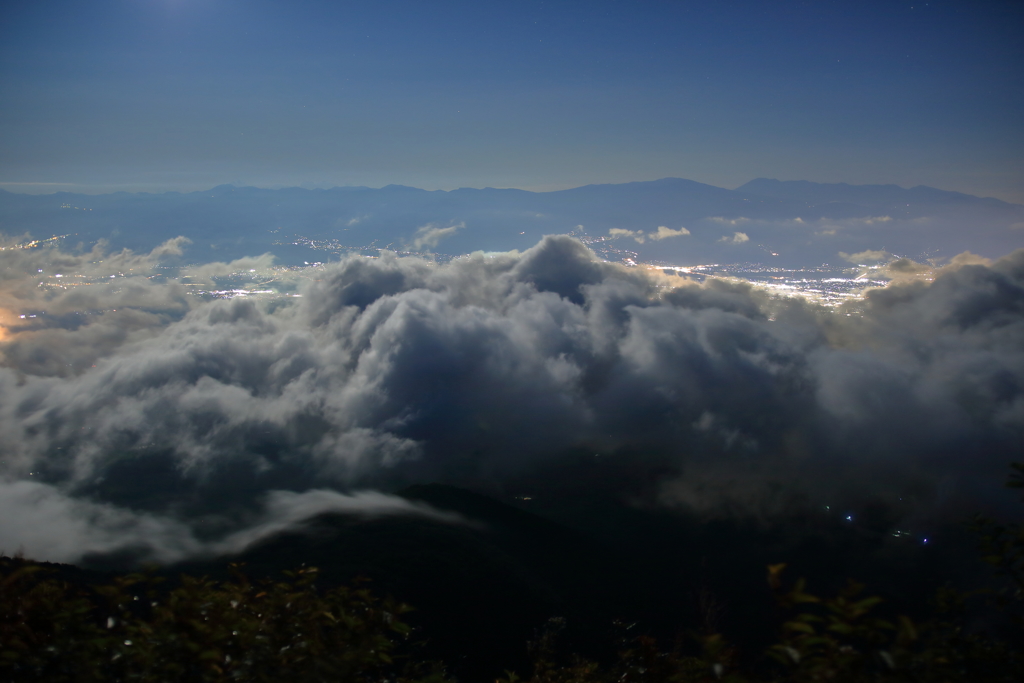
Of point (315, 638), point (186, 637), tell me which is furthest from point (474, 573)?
point (186, 637)

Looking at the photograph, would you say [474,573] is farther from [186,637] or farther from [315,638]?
[186,637]

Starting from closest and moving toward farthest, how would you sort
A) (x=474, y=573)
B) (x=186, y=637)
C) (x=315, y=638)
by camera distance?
(x=186, y=637) → (x=315, y=638) → (x=474, y=573)

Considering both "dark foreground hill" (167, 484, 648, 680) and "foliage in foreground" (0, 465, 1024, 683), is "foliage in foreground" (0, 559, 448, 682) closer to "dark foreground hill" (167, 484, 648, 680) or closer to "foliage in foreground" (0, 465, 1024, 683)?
"foliage in foreground" (0, 465, 1024, 683)

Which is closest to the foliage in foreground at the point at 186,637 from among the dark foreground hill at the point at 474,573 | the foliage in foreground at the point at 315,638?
the foliage in foreground at the point at 315,638

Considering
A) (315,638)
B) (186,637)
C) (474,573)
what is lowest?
(474,573)

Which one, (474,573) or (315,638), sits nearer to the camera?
(315,638)

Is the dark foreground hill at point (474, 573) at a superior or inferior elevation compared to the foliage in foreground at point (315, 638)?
inferior

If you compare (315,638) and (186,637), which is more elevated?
(186,637)

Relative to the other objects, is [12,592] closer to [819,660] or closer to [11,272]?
[819,660]

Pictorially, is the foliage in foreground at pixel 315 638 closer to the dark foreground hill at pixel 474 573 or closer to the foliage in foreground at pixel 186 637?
the foliage in foreground at pixel 186 637
